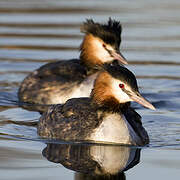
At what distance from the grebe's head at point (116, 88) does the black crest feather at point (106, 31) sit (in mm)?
3856

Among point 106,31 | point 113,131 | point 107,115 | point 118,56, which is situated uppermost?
point 106,31

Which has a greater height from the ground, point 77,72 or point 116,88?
point 116,88

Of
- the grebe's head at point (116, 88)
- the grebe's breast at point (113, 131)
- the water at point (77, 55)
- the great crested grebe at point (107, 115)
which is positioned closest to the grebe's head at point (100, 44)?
the water at point (77, 55)

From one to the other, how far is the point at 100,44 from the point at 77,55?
11.1 feet

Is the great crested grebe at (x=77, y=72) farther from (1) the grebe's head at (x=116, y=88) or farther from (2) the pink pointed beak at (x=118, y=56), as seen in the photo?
(1) the grebe's head at (x=116, y=88)

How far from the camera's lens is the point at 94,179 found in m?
9.69

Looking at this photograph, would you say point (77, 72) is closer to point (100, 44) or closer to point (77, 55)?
point (100, 44)

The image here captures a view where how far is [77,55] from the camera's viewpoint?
19.0 meters

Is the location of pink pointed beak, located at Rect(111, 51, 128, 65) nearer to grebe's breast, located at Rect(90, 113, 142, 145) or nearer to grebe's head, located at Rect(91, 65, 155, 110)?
grebe's head, located at Rect(91, 65, 155, 110)

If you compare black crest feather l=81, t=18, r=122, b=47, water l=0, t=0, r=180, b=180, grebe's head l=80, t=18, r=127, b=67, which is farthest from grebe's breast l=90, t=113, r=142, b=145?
black crest feather l=81, t=18, r=122, b=47

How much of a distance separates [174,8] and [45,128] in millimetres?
12523

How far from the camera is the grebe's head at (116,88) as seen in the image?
36.4ft

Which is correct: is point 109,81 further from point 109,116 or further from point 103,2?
point 103,2

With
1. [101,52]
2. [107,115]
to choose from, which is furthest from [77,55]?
[107,115]
